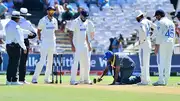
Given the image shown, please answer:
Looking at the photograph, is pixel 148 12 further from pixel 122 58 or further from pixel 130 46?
pixel 122 58

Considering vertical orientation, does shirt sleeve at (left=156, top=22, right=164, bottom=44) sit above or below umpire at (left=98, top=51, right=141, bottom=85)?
above

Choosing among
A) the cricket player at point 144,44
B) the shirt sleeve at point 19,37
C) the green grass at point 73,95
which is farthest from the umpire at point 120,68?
the green grass at point 73,95

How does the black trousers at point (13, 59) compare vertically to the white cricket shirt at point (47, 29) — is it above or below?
below

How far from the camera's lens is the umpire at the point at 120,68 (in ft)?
56.0

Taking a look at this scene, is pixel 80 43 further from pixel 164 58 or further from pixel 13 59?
pixel 164 58

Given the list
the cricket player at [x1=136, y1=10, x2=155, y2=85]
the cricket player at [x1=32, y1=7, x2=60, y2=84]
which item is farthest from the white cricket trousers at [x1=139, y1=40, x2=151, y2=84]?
the cricket player at [x1=32, y1=7, x2=60, y2=84]

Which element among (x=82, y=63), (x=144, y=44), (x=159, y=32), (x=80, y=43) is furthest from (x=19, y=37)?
(x=159, y=32)

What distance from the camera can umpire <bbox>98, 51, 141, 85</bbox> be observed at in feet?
56.0

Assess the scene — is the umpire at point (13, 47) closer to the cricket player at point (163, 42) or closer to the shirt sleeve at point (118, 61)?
the shirt sleeve at point (118, 61)

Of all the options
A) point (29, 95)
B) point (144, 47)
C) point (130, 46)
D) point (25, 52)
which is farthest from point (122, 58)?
point (130, 46)

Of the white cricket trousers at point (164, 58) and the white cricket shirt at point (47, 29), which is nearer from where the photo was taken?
the white cricket trousers at point (164, 58)

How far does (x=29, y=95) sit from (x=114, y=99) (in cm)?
201

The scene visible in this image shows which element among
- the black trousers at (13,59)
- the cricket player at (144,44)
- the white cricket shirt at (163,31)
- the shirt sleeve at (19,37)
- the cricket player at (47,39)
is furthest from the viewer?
the cricket player at (47,39)

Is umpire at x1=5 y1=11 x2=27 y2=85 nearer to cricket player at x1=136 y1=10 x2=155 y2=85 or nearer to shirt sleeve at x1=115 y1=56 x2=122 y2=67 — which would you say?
shirt sleeve at x1=115 y1=56 x2=122 y2=67
